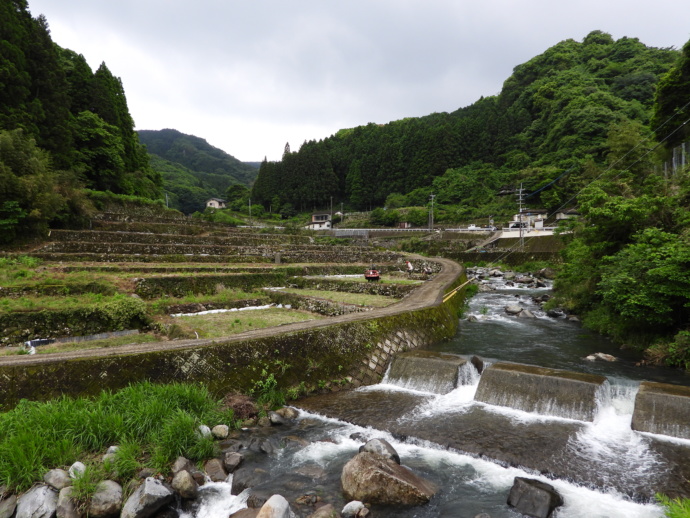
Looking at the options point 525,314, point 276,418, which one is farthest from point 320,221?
point 276,418

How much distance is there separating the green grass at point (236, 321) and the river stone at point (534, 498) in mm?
7395

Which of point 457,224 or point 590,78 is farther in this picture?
point 590,78

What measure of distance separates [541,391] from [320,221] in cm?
6775

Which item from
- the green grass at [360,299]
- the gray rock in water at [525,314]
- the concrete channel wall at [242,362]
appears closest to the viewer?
the concrete channel wall at [242,362]

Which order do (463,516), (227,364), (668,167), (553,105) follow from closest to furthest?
(463,516) → (227,364) → (668,167) → (553,105)

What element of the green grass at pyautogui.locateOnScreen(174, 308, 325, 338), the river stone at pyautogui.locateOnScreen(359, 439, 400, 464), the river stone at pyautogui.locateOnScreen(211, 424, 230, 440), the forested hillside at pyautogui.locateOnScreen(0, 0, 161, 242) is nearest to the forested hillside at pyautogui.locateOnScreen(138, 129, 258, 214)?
the forested hillside at pyautogui.locateOnScreen(0, 0, 161, 242)

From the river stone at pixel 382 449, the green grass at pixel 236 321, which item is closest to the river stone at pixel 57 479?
the river stone at pixel 382 449

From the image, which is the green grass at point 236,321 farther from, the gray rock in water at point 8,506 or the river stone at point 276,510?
the river stone at point 276,510

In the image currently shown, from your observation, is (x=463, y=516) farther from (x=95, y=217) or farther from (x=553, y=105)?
(x=553, y=105)

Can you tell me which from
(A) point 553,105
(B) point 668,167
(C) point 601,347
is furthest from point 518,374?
(A) point 553,105

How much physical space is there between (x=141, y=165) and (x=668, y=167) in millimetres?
54266

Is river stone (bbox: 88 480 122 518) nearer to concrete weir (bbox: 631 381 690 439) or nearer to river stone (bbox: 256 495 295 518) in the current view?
river stone (bbox: 256 495 295 518)

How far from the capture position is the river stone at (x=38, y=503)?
4.13 meters

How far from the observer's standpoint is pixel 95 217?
26.3 m
